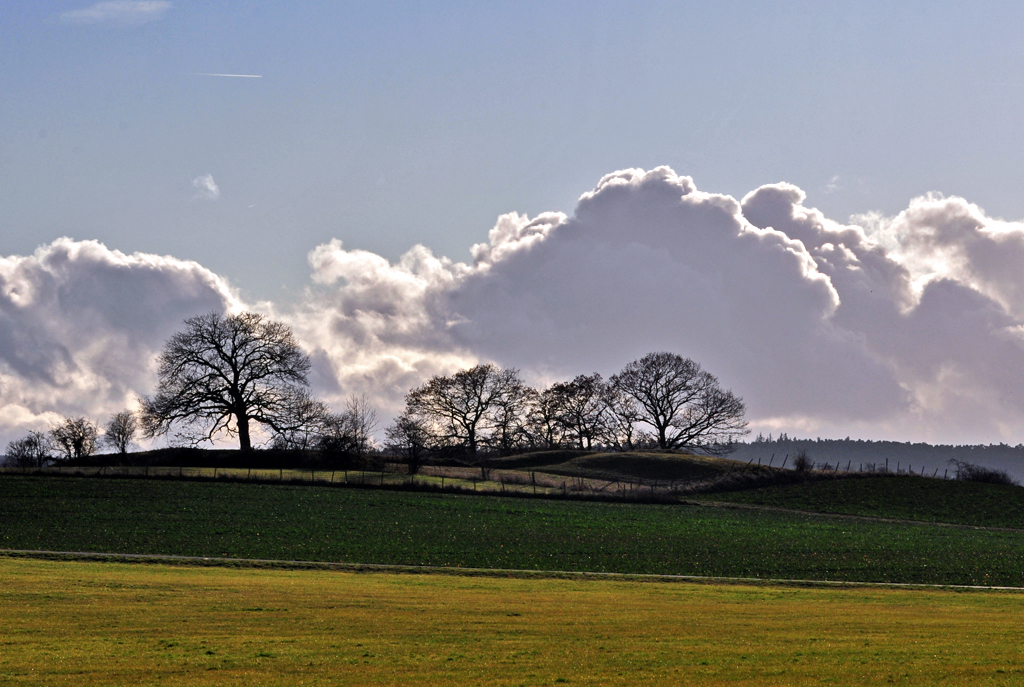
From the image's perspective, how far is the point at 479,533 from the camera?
48.2m

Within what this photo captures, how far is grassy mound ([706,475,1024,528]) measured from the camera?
72250 mm

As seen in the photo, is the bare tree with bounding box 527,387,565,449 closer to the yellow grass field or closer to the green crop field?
the green crop field

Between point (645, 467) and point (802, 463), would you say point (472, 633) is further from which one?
point (802, 463)

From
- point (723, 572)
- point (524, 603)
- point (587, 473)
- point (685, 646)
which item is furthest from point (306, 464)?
point (685, 646)

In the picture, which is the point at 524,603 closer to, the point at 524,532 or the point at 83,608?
the point at 83,608

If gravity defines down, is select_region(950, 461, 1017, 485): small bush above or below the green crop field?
above

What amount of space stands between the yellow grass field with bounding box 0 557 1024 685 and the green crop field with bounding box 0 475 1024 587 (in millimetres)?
7502

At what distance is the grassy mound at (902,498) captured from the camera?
2844 inches

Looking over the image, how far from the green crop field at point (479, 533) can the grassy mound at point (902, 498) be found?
640 centimetres

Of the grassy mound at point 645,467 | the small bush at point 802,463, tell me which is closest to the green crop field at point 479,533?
the grassy mound at point 645,467

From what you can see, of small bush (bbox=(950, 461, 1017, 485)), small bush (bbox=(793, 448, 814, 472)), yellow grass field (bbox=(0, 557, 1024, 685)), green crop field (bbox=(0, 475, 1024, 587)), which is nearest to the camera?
yellow grass field (bbox=(0, 557, 1024, 685))

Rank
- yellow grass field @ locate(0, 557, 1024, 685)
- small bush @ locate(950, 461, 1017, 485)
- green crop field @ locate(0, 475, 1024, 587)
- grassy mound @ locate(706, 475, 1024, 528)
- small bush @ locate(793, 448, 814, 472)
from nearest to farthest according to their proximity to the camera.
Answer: yellow grass field @ locate(0, 557, 1024, 685)
green crop field @ locate(0, 475, 1024, 587)
grassy mound @ locate(706, 475, 1024, 528)
small bush @ locate(793, 448, 814, 472)
small bush @ locate(950, 461, 1017, 485)

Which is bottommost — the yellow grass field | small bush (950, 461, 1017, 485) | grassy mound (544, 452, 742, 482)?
the yellow grass field

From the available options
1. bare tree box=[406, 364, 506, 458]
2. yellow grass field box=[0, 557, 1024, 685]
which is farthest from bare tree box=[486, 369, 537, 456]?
yellow grass field box=[0, 557, 1024, 685]
